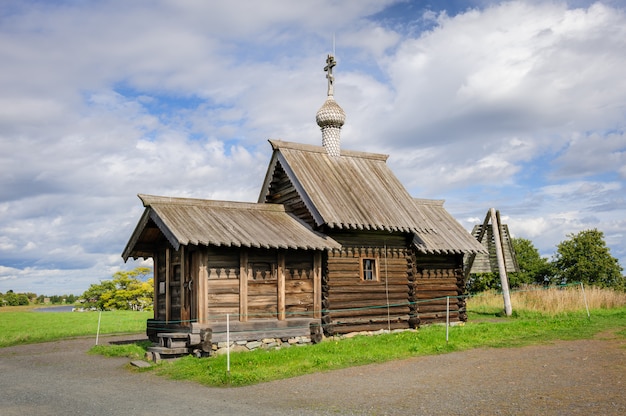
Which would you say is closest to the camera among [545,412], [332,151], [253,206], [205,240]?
[545,412]

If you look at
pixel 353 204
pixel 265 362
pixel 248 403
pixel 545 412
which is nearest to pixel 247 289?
pixel 265 362

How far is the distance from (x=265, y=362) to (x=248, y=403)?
431cm

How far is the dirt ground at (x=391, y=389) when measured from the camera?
33.8 feet

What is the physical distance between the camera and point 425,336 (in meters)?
18.8

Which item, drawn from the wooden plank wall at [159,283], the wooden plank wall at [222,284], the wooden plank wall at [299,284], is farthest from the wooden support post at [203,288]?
the wooden plank wall at [159,283]

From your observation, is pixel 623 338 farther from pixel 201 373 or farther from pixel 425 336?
pixel 201 373

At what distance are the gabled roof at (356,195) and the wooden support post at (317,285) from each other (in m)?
1.24

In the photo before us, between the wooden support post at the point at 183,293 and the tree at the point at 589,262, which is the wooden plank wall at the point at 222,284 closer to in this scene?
the wooden support post at the point at 183,293

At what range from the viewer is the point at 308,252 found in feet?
66.8

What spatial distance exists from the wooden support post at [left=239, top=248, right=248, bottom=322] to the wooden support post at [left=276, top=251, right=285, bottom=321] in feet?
3.96

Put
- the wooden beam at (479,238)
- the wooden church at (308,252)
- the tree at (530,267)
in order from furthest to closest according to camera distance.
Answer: the tree at (530,267), the wooden beam at (479,238), the wooden church at (308,252)

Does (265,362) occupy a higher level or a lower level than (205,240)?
lower

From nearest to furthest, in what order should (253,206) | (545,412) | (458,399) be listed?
(545,412)
(458,399)
(253,206)

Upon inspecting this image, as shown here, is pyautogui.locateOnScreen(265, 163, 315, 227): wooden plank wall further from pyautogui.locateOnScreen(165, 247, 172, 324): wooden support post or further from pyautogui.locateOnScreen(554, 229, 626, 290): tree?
pyautogui.locateOnScreen(554, 229, 626, 290): tree
